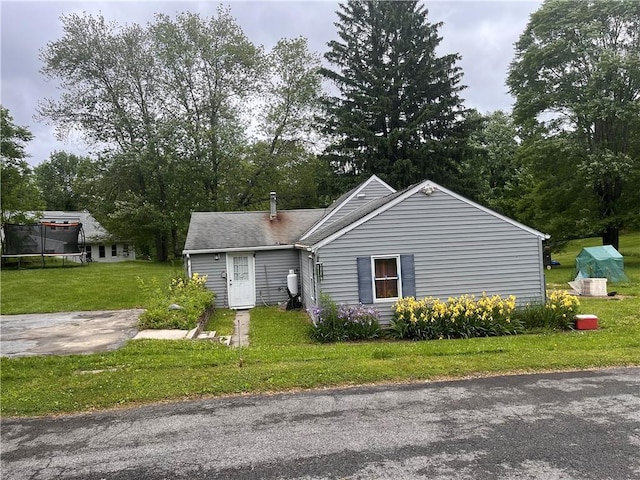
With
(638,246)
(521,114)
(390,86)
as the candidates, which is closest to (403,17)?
(390,86)

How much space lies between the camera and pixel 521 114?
26.6 metres

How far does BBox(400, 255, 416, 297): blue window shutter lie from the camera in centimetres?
1172

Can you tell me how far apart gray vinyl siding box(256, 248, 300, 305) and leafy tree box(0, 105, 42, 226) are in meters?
19.1

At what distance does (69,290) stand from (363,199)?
12565mm

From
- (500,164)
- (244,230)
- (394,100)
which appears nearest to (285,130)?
(394,100)

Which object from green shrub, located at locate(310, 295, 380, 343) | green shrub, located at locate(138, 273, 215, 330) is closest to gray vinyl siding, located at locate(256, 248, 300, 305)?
green shrub, located at locate(138, 273, 215, 330)

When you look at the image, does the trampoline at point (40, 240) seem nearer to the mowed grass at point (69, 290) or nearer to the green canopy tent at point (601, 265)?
the mowed grass at point (69, 290)

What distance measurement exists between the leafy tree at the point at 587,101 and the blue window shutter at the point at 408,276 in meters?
15.7

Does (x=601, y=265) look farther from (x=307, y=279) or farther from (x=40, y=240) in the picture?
(x=40, y=240)

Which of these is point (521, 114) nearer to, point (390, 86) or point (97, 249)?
point (390, 86)

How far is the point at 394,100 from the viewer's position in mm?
29172

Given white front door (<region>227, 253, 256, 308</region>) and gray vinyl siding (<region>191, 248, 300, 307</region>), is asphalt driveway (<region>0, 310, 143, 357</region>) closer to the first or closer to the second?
gray vinyl siding (<region>191, 248, 300, 307</region>)

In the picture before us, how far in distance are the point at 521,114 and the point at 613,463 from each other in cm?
2613

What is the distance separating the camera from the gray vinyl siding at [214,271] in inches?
634
